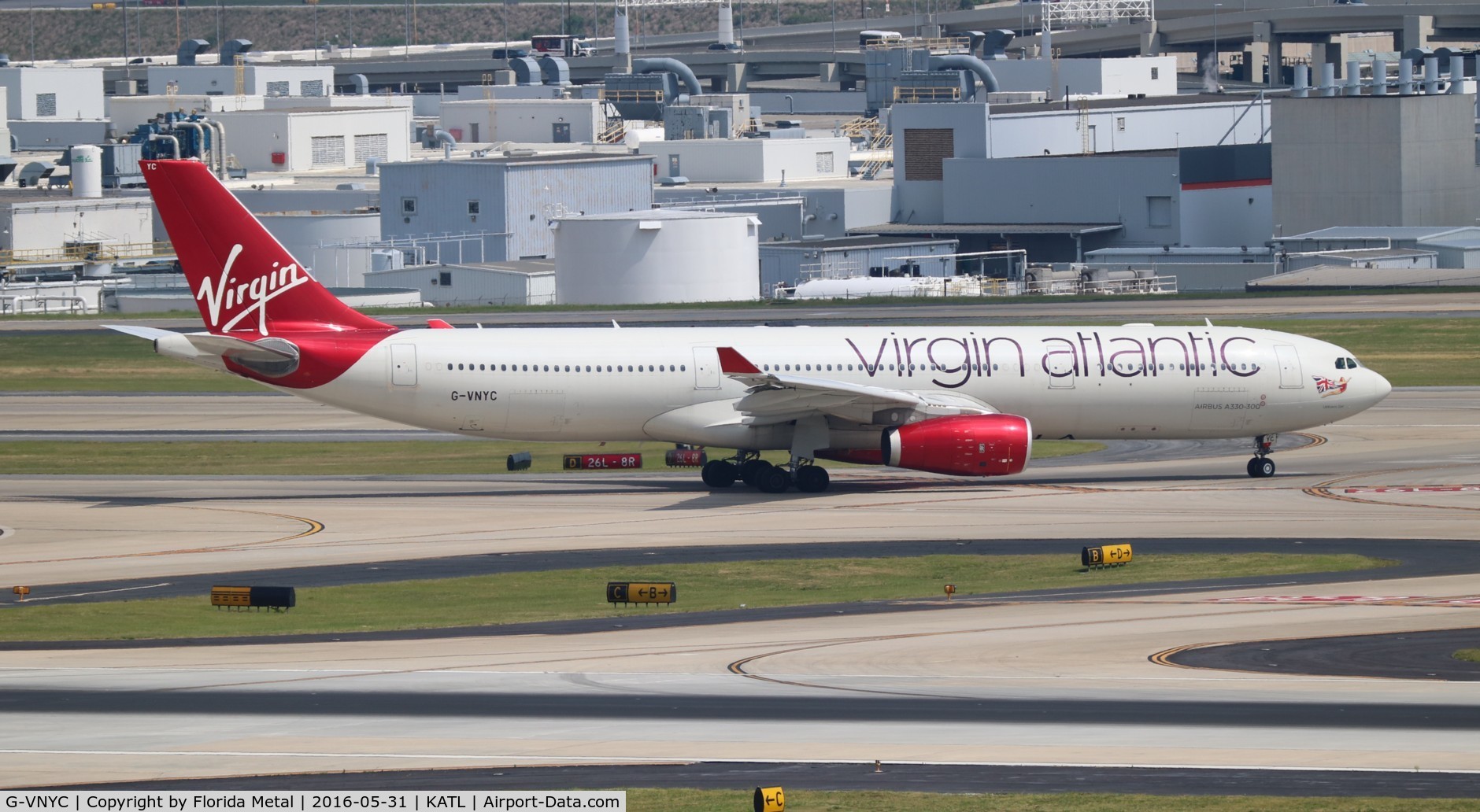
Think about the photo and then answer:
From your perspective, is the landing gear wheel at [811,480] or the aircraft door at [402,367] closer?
the aircraft door at [402,367]

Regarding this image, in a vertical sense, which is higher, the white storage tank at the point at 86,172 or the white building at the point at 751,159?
the white building at the point at 751,159

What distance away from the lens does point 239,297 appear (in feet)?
162

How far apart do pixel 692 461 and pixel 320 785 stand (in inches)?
1302

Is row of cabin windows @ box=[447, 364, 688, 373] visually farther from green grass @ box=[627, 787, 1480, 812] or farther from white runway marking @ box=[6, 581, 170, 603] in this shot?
green grass @ box=[627, 787, 1480, 812]

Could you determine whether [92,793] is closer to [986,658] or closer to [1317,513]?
[986,658]

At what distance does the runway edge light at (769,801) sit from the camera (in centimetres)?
2130

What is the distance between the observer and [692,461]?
5603 cm

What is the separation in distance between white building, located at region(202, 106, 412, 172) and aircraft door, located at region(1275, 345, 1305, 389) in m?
114

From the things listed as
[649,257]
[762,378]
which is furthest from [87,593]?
[649,257]

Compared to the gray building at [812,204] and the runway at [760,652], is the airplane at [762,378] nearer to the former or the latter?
the runway at [760,652]

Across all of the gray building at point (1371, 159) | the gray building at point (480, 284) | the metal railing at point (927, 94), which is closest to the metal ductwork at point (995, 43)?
the metal railing at point (927, 94)

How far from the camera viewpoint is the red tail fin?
4862cm

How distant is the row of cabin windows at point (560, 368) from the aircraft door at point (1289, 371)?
16.9m

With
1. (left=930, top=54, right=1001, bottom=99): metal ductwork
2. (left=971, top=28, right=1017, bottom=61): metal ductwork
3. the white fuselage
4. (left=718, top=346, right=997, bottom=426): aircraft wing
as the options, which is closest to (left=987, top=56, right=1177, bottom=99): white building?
(left=971, top=28, right=1017, bottom=61): metal ductwork
